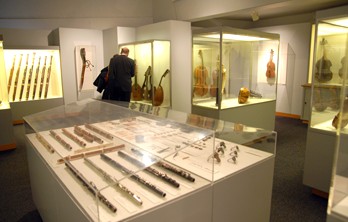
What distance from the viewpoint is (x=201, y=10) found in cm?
583

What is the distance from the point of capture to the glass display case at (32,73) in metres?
6.42

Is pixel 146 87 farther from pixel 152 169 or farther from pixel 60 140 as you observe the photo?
pixel 152 169

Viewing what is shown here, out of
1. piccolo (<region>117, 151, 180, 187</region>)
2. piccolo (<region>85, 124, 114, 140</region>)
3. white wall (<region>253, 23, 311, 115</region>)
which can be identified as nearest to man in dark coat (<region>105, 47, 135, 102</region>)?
piccolo (<region>85, 124, 114, 140</region>)

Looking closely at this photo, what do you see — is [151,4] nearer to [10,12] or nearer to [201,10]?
[201,10]

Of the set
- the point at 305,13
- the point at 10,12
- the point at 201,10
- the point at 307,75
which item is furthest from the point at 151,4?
the point at 307,75

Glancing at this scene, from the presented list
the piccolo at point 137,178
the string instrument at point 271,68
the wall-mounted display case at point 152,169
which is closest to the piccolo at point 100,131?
the wall-mounted display case at point 152,169

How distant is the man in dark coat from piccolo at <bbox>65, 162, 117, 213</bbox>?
293cm

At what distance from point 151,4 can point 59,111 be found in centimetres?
622

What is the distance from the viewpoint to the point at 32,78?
6.66 meters

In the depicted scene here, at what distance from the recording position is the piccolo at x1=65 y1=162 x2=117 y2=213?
4.37 ft

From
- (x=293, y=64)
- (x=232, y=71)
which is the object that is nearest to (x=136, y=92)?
(x=232, y=71)

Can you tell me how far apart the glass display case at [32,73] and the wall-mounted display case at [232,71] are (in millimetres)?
3907

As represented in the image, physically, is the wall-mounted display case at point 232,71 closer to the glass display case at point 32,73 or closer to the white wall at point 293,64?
the white wall at point 293,64

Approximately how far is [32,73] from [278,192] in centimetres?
626
